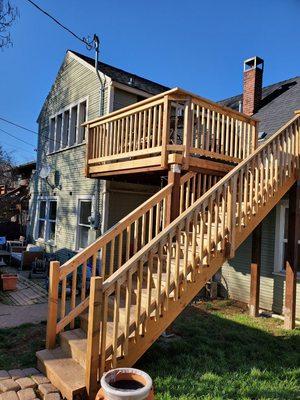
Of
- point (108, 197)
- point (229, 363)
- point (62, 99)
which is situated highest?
point (62, 99)

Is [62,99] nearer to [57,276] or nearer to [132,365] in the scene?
[57,276]

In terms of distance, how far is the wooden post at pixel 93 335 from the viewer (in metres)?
3.39

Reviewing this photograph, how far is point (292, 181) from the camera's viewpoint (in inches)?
257

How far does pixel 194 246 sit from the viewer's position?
14.7 ft

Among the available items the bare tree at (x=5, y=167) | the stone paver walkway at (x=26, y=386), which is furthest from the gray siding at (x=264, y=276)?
the bare tree at (x=5, y=167)

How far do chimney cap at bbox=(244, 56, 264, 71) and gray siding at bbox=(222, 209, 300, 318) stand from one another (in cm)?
648

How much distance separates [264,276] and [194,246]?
13.9 feet

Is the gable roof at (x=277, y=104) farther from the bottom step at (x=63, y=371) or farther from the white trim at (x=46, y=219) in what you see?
the white trim at (x=46, y=219)

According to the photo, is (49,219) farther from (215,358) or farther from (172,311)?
(215,358)

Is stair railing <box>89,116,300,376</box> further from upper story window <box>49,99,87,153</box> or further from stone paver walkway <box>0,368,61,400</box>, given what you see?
upper story window <box>49,99,87,153</box>

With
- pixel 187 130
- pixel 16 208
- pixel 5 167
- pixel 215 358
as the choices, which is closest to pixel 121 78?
Answer: pixel 187 130

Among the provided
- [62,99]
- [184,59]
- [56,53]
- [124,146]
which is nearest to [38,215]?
[62,99]

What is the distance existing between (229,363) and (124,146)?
4625 mm

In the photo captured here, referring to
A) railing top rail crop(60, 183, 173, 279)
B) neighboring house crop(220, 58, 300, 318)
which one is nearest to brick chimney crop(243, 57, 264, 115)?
neighboring house crop(220, 58, 300, 318)
